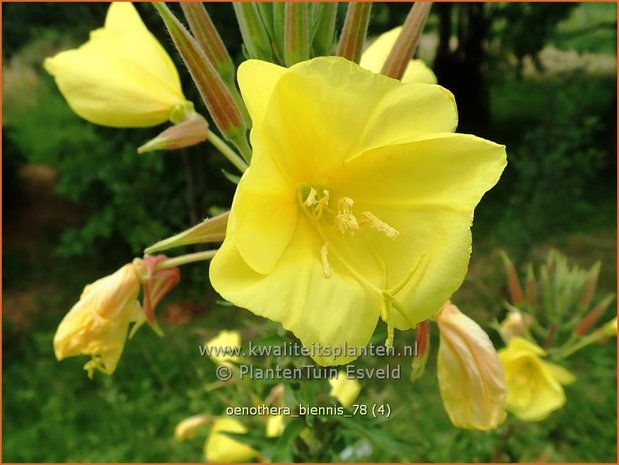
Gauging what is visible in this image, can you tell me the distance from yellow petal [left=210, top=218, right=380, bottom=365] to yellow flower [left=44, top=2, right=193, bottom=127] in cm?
37

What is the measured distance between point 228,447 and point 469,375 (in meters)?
0.59

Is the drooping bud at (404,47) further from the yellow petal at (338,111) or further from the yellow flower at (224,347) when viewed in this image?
the yellow flower at (224,347)

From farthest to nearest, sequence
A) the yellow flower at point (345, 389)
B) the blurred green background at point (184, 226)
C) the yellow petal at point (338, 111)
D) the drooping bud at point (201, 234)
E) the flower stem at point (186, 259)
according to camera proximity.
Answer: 1. the blurred green background at point (184, 226)
2. the yellow flower at point (345, 389)
3. the flower stem at point (186, 259)
4. the drooping bud at point (201, 234)
5. the yellow petal at point (338, 111)

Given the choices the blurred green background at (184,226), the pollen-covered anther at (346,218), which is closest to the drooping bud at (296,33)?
the pollen-covered anther at (346,218)

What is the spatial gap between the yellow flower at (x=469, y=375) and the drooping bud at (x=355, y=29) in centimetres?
43

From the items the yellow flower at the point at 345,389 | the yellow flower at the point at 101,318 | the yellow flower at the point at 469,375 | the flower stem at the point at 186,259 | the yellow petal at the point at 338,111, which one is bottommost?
the yellow flower at the point at 345,389

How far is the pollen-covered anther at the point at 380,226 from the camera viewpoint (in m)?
0.71

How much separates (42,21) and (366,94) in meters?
3.50

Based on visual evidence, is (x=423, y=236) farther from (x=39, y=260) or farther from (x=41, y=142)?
(x=41, y=142)

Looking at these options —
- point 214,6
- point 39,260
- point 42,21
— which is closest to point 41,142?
point 39,260

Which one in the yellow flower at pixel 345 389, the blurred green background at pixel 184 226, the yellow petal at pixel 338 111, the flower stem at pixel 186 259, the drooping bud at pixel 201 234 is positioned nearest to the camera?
the yellow petal at pixel 338 111

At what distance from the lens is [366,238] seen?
0.76 m

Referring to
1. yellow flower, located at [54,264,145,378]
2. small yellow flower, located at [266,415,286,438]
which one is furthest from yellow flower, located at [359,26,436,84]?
small yellow flower, located at [266,415,286,438]

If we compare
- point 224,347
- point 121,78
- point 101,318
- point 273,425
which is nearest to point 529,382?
point 273,425
